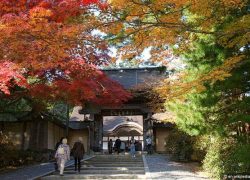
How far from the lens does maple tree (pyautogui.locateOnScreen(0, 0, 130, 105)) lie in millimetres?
8547

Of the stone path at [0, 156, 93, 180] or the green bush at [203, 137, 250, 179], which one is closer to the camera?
the green bush at [203, 137, 250, 179]

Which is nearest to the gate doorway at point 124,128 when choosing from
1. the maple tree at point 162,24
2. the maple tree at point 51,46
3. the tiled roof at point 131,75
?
the tiled roof at point 131,75

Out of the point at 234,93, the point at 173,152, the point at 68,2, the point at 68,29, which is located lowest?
the point at 173,152

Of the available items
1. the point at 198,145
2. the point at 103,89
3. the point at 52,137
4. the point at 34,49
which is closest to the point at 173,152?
the point at 198,145

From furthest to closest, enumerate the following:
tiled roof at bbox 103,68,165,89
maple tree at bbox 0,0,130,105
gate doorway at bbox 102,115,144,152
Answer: gate doorway at bbox 102,115,144,152, tiled roof at bbox 103,68,165,89, maple tree at bbox 0,0,130,105

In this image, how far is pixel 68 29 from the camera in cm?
849

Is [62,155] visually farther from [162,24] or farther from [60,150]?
[162,24]

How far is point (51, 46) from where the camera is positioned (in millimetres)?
8602

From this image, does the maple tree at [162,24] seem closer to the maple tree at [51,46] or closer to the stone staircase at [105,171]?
the maple tree at [51,46]

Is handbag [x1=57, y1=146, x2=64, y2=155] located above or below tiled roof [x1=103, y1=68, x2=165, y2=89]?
below

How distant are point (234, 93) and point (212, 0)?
17.9 feet

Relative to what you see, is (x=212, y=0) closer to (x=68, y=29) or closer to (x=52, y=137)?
(x=68, y=29)

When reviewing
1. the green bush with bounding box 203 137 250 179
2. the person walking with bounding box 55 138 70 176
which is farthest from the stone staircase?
the green bush with bounding box 203 137 250 179

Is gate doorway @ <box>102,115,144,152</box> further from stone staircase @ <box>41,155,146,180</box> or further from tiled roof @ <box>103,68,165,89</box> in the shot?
stone staircase @ <box>41,155,146,180</box>
